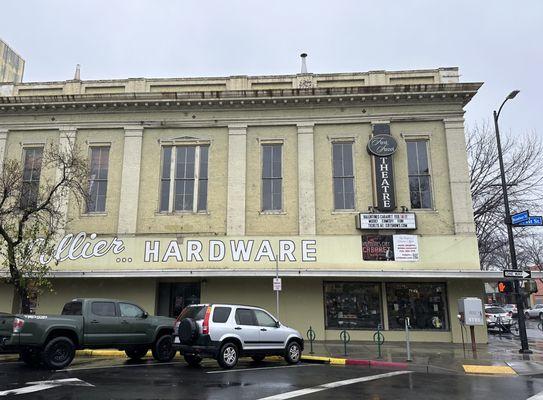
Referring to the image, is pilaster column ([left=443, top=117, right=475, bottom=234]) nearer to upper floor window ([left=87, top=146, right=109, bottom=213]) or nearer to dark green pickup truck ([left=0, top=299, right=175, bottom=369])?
dark green pickup truck ([left=0, top=299, right=175, bottom=369])

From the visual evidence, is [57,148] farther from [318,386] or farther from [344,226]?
[318,386]

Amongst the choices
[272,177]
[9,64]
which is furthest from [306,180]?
[9,64]

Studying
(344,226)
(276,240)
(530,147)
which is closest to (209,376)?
(276,240)

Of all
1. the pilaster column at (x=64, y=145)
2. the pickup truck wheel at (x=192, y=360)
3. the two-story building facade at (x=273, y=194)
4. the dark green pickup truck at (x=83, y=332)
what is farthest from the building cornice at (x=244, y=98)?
the pickup truck wheel at (x=192, y=360)

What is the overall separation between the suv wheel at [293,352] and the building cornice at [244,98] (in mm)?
11415

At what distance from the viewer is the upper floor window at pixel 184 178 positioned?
20.3 meters

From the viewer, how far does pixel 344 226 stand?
19.3 m

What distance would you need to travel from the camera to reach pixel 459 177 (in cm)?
1939

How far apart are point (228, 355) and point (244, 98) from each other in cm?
1241

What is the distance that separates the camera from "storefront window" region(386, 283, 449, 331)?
730 inches

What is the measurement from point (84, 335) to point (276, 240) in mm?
8959

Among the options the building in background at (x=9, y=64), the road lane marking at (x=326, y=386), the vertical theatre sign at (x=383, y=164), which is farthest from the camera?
the building in background at (x=9, y=64)

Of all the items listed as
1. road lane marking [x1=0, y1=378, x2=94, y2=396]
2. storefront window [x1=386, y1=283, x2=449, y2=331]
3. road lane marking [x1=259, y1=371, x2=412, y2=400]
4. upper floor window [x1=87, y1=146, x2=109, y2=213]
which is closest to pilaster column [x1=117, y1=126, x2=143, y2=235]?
upper floor window [x1=87, y1=146, x2=109, y2=213]

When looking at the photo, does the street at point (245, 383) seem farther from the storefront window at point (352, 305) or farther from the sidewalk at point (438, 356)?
the storefront window at point (352, 305)
